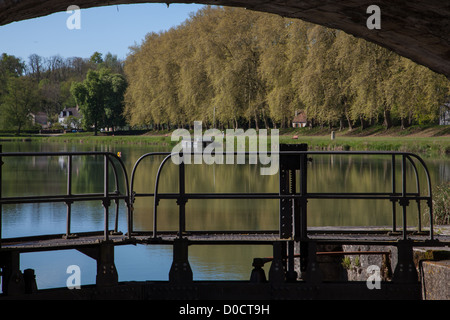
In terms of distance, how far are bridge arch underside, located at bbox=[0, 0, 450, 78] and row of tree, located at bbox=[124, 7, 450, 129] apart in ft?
109

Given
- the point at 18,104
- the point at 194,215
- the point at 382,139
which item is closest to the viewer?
the point at 194,215

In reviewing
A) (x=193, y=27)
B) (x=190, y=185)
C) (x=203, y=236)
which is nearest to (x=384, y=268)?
(x=203, y=236)

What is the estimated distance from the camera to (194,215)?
2080 centimetres

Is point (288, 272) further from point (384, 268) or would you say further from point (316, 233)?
point (384, 268)

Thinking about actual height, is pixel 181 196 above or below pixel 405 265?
above

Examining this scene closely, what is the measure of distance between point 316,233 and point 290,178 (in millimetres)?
868

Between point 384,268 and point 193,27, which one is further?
point 193,27

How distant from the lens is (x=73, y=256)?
16188mm

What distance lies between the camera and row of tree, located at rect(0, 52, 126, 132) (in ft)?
373

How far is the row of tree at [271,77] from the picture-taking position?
44844mm

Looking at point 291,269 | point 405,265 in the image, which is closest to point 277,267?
point 291,269

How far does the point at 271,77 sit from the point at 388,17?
5230cm

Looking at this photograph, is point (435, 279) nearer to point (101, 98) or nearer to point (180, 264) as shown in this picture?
point (180, 264)
